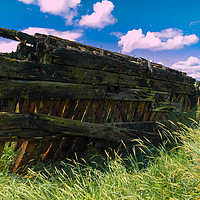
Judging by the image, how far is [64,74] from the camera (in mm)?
3104

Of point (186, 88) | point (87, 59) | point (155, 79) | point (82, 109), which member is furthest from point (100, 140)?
point (186, 88)

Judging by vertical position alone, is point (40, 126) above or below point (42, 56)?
below

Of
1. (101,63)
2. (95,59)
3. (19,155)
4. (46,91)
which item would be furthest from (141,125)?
(19,155)

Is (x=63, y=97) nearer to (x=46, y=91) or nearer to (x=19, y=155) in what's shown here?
(x=46, y=91)

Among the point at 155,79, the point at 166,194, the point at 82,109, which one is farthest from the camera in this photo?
the point at 155,79

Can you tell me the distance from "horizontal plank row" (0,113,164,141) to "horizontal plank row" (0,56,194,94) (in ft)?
1.81

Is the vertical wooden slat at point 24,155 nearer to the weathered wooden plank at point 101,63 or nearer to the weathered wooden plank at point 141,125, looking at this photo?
the weathered wooden plank at point 101,63

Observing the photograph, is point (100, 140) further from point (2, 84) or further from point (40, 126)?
point (2, 84)

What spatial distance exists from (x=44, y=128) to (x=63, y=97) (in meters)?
0.54

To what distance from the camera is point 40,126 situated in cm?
293

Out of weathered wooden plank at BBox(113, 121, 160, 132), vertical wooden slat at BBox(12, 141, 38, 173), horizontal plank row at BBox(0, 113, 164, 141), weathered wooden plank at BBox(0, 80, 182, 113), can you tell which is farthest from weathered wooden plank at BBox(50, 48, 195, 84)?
vertical wooden slat at BBox(12, 141, 38, 173)

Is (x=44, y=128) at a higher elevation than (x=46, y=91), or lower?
lower

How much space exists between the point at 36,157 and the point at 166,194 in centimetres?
201

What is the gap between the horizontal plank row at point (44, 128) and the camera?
8.89 feet
